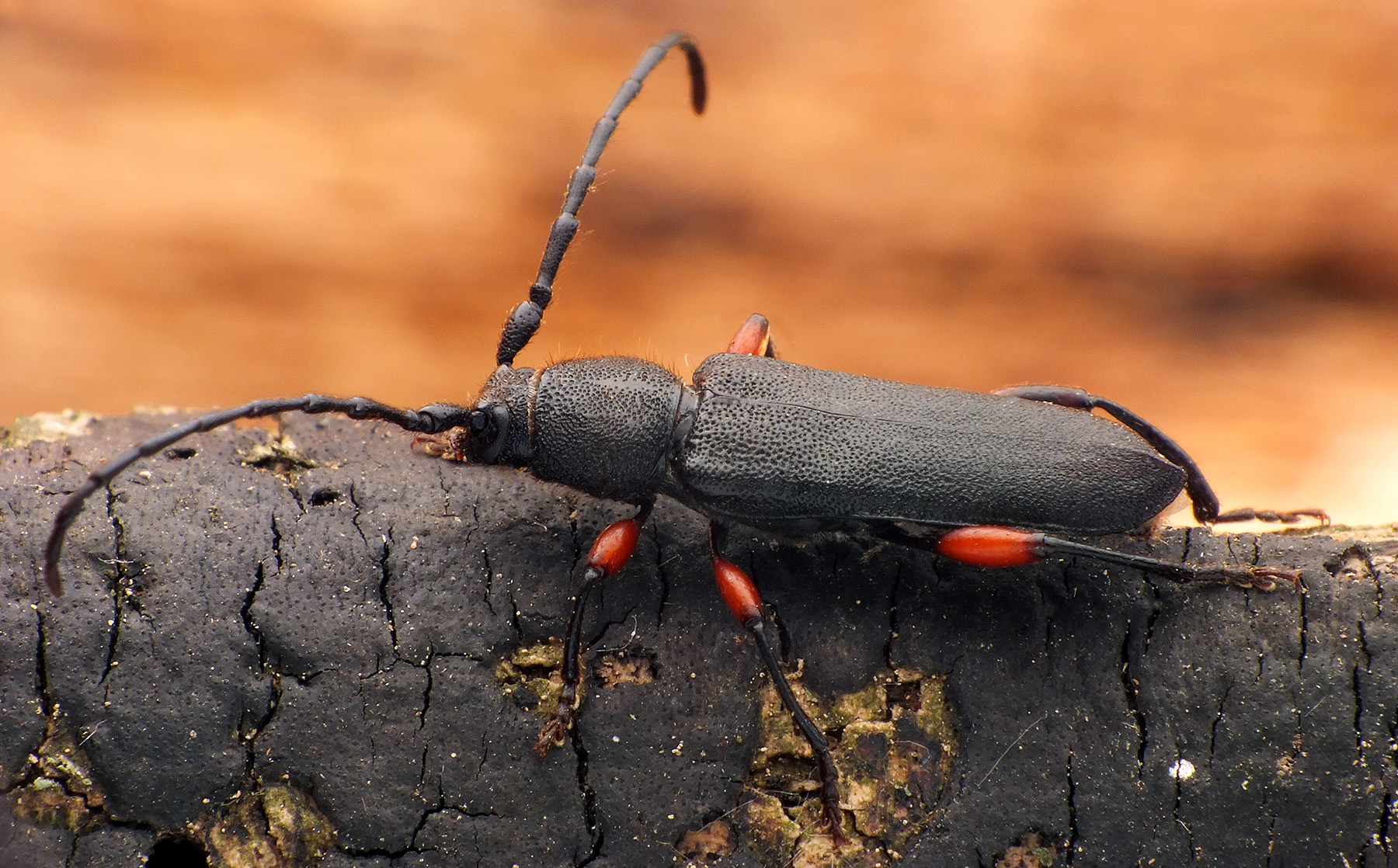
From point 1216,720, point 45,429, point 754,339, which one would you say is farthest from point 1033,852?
point 45,429

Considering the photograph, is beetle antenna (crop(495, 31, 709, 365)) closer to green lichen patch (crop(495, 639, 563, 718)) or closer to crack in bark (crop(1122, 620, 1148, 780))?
green lichen patch (crop(495, 639, 563, 718))

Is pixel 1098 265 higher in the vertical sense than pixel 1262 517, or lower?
higher

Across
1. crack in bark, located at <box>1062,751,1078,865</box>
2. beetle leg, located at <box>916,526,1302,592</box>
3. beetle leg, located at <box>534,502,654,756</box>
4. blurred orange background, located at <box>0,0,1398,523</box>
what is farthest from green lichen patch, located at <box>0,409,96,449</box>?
crack in bark, located at <box>1062,751,1078,865</box>

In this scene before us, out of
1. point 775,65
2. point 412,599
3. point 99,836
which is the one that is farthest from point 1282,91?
point 99,836

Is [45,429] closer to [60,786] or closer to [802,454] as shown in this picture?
[60,786]

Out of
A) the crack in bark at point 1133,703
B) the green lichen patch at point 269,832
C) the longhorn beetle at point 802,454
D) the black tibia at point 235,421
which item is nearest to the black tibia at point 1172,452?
the longhorn beetle at point 802,454

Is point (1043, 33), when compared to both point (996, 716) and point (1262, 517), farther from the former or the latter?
point (996, 716)
